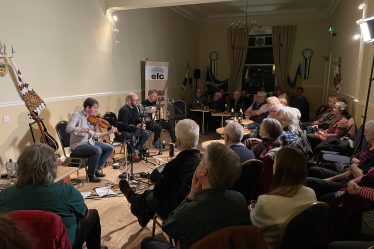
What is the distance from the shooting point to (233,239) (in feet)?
3.64

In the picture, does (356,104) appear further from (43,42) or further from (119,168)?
(43,42)

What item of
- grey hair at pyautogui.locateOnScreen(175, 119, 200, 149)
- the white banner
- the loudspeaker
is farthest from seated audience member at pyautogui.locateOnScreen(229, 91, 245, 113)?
grey hair at pyautogui.locateOnScreen(175, 119, 200, 149)

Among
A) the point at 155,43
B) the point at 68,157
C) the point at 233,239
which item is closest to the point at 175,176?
the point at 233,239

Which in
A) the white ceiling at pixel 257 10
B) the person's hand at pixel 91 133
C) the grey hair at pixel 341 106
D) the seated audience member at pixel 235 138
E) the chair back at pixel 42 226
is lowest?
the person's hand at pixel 91 133

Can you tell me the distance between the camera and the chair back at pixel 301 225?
1405 millimetres

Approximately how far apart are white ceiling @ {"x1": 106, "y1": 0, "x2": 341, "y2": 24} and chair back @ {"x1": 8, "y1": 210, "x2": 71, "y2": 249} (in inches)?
279

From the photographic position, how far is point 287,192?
161 cm

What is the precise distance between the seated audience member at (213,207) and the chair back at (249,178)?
2.14 ft

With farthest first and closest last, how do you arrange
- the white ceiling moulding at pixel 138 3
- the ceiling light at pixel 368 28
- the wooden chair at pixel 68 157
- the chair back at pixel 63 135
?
the white ceiling moulding at pixel 138 3 < the chair back at pixel 63 135 < the wooden chair at pixel 68 157 < the ceiling light at pixel 368 28

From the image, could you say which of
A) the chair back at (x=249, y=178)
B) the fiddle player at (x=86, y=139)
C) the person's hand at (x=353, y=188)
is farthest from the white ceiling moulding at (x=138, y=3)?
the person's hand at (x=353, y=188)

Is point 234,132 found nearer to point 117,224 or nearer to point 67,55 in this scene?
point 117,224

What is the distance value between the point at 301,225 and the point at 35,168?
56.2 inches

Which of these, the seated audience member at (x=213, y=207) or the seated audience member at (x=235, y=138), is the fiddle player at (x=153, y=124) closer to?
the seated audience member at (x=235, y=138)

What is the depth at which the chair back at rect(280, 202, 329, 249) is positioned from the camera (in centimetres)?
141
